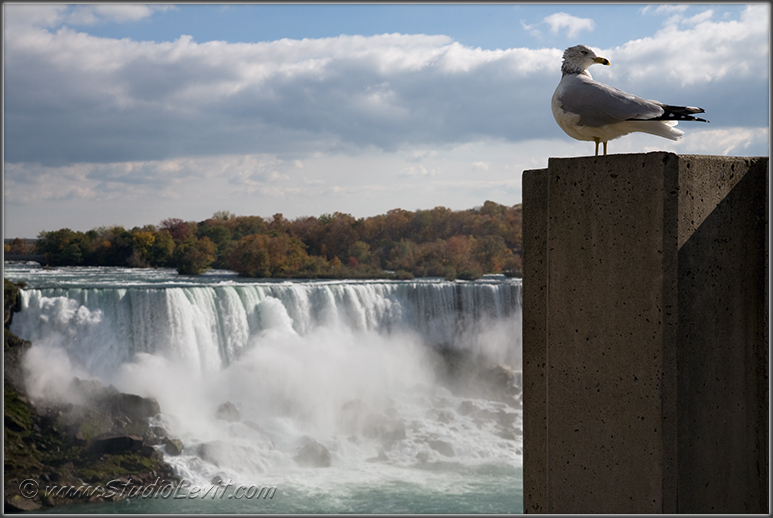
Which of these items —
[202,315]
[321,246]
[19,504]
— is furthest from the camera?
[321,246]

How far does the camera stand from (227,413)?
15477mm

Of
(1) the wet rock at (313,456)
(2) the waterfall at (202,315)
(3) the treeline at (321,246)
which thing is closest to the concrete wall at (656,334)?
(1) the wet rock at (313,456)

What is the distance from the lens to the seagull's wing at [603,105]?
2580 mm

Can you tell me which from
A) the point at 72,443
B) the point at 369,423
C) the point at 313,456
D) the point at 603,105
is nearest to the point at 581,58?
the point at 603,105

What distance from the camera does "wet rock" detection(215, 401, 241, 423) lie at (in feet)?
A: 50.7

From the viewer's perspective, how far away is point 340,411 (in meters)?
17.2

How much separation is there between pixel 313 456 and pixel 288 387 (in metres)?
2.42

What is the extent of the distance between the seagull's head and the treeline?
2257 centimetres

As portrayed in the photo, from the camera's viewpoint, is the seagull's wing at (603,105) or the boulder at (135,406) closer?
the seagull's wing at (603,105)

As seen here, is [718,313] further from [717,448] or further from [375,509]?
[375,509]

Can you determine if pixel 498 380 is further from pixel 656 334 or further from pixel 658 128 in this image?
pixel 656 334

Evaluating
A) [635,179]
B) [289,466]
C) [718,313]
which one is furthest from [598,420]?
[289,466]

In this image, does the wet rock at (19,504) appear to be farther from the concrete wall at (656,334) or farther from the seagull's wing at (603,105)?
the seagull's wing at (603,105)

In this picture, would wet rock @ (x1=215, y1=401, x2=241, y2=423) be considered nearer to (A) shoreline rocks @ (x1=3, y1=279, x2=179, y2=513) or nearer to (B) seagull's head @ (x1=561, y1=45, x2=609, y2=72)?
(A) shoreline rocks @ (x1=3, y1=279, x2=179, y2=513)
